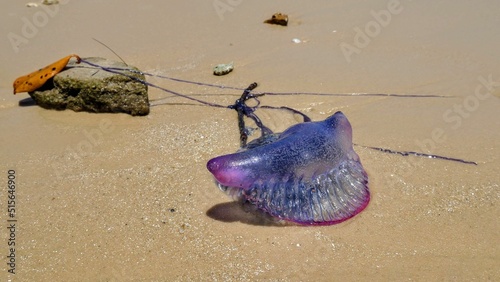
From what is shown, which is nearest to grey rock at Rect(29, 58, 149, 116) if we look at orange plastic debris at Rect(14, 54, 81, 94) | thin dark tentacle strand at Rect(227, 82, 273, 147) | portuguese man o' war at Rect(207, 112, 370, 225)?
orange plastic debris at Rect(14, 54, 81, 94)

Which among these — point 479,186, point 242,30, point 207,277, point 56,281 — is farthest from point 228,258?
point 242,30

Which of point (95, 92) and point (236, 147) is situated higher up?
point (95, 92)

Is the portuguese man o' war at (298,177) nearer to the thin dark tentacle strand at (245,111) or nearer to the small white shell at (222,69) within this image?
the thin dark tentacle strand at (245,111)

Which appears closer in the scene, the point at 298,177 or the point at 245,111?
the point at 298,177

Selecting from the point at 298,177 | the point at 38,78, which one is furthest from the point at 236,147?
the point at 38,78

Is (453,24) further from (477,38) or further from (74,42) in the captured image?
(74,42)

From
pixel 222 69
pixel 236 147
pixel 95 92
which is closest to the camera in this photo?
pixel 236 147

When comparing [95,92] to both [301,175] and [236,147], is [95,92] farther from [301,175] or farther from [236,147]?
[301,175]

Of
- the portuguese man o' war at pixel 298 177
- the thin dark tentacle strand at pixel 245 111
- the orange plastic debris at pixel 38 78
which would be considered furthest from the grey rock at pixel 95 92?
the portuguese man o' war at pixel 298 177
